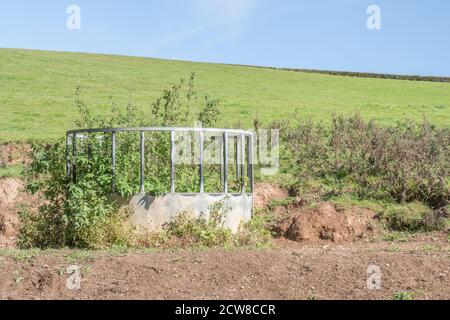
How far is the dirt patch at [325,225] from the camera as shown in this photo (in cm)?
1452

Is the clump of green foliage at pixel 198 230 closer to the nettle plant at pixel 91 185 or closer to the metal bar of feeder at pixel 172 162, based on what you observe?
the metal bar of feeder at pixel 172 162

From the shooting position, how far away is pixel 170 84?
123ft

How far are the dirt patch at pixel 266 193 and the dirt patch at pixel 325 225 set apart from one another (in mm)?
1124

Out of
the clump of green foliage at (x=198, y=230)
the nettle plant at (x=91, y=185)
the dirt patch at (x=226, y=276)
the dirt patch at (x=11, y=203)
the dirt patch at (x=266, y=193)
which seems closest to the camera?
the dirt patch at (x=226, y=276)

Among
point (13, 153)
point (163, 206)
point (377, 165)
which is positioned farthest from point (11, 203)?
point (377, 165)

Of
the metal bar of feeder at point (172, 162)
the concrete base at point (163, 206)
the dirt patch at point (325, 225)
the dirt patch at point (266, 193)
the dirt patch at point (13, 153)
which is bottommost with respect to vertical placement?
the dirt patch at point (325, 225)

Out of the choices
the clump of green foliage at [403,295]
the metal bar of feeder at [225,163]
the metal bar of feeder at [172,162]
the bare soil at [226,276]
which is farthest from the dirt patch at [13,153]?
the clump of green foliage at [403,295]

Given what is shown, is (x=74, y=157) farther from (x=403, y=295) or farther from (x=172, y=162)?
(x=403, y=295)

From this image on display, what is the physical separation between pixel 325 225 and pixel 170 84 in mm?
23967

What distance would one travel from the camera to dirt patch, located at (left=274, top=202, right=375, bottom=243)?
47.6 ft

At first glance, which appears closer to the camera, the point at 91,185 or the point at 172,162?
the point at 91,185

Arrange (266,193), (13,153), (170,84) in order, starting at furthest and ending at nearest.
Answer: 1. (170,84)
2. (13,153)
3. (266,193)
